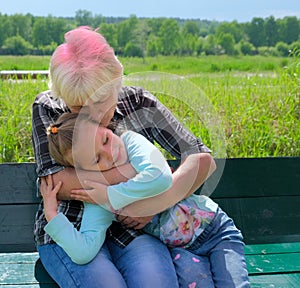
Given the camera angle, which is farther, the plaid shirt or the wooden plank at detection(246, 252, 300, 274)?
the wooden plank at detection(246, 252, 300, 274)

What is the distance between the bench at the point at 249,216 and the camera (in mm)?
2211

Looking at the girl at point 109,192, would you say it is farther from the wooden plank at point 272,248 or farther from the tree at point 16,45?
the tree at point 16,45

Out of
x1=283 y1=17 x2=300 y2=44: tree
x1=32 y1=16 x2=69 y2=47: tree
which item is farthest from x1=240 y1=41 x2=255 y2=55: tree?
x1=32 y1=16 x2=69 y2=47: tree

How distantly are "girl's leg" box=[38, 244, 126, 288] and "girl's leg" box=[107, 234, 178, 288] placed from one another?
0.04 m

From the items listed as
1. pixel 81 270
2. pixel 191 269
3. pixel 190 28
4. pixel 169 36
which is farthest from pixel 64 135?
pixel 190 28

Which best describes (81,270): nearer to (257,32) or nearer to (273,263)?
(273,263)

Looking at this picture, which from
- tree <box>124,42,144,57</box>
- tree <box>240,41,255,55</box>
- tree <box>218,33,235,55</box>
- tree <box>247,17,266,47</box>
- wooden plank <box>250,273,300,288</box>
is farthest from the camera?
tree <box>247,17,266,47</box>

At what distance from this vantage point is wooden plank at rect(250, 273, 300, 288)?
83.3 inches

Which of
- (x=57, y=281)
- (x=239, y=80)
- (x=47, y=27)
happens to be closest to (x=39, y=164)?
(x=57, y=281)

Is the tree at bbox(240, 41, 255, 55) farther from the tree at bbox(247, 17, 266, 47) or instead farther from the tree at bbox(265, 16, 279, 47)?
the tree at bbox(265, 16, 279, 47)

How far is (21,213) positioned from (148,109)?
0.84 metres

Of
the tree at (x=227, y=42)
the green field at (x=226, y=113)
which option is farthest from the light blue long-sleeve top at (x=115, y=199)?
the tree at (x=227, y=42)

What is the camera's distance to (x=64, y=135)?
178cm

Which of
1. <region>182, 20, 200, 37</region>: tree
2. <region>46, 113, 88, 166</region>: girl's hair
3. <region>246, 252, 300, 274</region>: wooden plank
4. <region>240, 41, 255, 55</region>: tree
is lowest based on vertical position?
<region>240, 41, 255, 55</region>: tree
